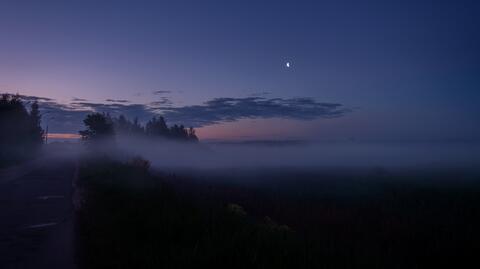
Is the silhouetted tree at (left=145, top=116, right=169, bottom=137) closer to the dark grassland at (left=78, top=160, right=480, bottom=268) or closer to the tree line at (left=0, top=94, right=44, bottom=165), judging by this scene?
the tree line at (left=0, top=94, right=44, bottom=165)

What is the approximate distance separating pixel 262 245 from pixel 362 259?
1.89m

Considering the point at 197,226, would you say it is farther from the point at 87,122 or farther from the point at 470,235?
the point at 87,122

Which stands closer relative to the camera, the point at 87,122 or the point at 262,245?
the point at 262,245

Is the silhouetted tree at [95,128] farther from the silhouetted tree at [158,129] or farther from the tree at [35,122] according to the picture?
the silhouetted tree at [158,129]

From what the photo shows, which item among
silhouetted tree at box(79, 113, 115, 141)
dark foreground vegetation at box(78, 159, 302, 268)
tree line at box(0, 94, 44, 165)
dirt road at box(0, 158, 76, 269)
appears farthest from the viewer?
silhouetted tree at box(79, 113, 115, 141)

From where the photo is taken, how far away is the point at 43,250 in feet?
27.6

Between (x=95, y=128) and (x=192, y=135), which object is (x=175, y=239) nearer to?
(x=95, y=128)

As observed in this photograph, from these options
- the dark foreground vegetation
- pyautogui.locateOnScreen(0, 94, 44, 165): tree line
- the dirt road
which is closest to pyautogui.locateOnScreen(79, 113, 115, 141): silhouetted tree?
pyautogui.locateOnScreen(0, 94, 44, 165): tree line

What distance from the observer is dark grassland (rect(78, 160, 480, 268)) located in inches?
279

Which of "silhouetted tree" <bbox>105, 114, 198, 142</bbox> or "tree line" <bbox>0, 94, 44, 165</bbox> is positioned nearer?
"tree line" <bbox>0, 94, 44, 165</bbox>

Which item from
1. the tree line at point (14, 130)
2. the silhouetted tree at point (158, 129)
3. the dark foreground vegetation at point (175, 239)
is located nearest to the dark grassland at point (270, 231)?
the dark foreground vegetation at point (175, 239)

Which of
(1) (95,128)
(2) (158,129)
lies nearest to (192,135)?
(2) (158,129)

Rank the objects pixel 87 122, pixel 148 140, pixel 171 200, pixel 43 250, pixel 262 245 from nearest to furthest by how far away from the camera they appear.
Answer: pixel 262 245 → pixel 43 250 → pixel 171 200 → pixel 87 122 → pixel 148 140

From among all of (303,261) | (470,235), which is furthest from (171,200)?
(470,235)
